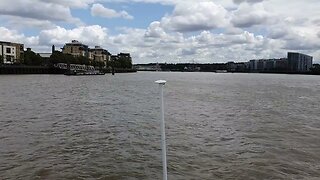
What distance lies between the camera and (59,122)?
2595 cm

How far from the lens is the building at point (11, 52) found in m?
177

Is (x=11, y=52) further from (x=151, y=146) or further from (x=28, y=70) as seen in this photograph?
(x=151, y=146)

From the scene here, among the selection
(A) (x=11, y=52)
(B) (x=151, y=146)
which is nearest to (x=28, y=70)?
(A) (x=11, y=52)

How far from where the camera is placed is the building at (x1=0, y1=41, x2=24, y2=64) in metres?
177

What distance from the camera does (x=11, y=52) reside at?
183m

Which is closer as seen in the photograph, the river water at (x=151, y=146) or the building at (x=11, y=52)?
the river water at (x=151, y=146)

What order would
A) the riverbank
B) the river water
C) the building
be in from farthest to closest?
the building
the riverbank
the river water

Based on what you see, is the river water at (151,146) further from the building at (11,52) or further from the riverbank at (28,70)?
the building at (11,52)

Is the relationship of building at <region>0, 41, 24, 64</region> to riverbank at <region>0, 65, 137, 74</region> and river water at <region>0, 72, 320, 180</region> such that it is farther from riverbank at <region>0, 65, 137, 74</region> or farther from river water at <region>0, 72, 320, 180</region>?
river water at <region>0, 72, 320, 180</region>

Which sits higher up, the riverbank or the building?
the building

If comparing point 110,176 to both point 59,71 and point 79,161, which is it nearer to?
point 79,161

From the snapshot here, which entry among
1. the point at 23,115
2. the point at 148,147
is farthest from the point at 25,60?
the point at 148,147

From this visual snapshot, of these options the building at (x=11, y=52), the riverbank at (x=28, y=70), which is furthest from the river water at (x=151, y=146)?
the building at (x=11, y=52)

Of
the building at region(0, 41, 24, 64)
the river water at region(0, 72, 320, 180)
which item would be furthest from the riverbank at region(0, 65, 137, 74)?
the river water at region(0, 72, 320, 180)
